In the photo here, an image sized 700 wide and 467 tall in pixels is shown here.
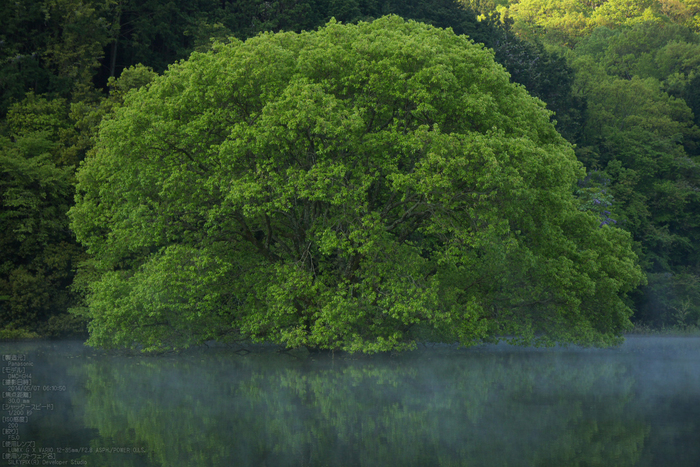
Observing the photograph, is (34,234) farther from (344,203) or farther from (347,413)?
(347,413)

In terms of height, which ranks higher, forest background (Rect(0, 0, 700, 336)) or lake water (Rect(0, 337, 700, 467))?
forest background (Rect(0, 0, 700, 336))

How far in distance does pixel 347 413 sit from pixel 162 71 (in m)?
44.0

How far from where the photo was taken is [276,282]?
2852cm

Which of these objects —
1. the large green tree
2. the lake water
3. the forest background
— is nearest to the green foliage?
the forest background

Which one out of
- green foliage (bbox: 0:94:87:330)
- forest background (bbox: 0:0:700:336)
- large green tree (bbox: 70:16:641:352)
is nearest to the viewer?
large green tree (bbox: 70:16:641:352)

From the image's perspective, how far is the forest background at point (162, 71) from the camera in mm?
41281

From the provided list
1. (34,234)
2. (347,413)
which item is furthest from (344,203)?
(34,234)

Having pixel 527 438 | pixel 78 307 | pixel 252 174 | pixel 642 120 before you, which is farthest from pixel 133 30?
pixel 527 438

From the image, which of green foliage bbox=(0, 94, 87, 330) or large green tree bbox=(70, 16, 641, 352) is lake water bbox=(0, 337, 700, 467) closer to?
large green tree bbox=(70, 16, 641, 352)

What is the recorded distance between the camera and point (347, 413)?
1627 centimetres

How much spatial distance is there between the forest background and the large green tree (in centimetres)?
810

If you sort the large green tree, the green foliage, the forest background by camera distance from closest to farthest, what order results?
the large green tree → the green foliage → the forest background

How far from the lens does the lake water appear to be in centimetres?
1223

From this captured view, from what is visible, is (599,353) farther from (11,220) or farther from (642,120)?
(642,120)
